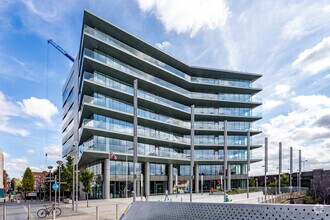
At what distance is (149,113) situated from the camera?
1801 inches

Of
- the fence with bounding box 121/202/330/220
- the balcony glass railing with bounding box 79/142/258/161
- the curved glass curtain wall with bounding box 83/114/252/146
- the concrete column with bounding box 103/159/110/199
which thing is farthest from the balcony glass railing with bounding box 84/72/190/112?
the fence with bounding box 121/202/330/220

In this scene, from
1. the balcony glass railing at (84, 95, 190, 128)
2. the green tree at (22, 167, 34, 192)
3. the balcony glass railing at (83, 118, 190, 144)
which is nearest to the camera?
the balcony glass railing at (83, 118, 190, 144)

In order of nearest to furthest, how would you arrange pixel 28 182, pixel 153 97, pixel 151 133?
pixel 151 133, pixel 153 97, pixel 28 182

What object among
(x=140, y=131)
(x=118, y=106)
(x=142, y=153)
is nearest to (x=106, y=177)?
(x=142, y=153)

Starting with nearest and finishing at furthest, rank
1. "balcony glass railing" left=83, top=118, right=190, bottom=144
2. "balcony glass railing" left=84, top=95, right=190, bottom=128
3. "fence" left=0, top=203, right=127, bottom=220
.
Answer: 1. "fence" left=0, top=203, right=127, bottom=220
2. "balcony glass railing" left=83, top=118, right=190, bottom=144
3. "balcony glass railing" left=84, top=95, right=190, bottom=128

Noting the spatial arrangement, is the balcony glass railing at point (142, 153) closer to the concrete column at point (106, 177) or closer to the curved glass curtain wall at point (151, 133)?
the concrete column at point (106, 177)

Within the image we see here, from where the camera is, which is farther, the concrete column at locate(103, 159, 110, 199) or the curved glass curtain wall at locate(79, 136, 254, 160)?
the concrete column at locate(103, 159, 110, 199)

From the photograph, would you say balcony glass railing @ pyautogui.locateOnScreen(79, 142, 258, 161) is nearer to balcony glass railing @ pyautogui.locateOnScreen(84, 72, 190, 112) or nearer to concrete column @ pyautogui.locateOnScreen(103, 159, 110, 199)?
concrete column @ pyautogui.locateOnScreen(103, 159, 110, 199)

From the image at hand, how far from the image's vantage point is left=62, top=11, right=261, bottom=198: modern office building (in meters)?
39.0

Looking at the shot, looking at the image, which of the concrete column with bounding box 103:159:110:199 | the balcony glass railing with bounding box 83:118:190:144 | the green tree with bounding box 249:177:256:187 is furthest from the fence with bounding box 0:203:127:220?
the green tree with bounding box 249:177:256:187

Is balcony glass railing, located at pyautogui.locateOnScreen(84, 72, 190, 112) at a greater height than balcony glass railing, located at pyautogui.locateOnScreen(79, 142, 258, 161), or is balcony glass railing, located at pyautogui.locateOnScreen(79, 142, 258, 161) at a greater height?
balcony glass railing, located at pyautogui.locateOnScreen(84, 72, 190, 112)

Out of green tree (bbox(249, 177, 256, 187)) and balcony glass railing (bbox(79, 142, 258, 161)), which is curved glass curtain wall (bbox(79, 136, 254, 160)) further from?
green tree (bbox(249, 177, 256, 187))

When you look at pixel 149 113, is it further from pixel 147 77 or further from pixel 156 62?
pixel 156 62

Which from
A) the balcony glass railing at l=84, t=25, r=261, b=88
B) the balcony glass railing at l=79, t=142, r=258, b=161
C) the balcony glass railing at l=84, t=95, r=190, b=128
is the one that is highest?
the balcony glass railing at l=84, t=25, r=261, b=88
